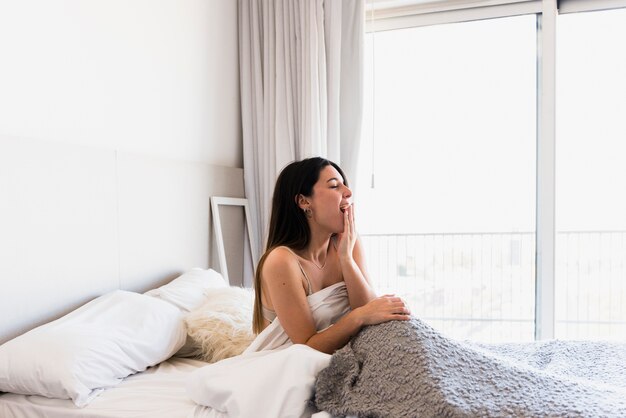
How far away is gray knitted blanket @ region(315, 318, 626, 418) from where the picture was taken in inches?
47.3

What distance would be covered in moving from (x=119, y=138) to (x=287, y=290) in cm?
115

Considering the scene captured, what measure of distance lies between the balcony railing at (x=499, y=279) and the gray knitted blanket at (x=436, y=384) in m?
3.41

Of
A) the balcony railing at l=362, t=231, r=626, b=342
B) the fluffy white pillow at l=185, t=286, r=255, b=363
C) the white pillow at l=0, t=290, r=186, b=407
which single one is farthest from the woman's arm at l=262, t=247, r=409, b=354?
the balcony railing at l=362, t=231, r=626, b=342

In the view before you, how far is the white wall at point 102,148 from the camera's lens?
1.85 m

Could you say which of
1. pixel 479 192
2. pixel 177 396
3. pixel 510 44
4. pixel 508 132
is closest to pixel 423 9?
pixel 510 44

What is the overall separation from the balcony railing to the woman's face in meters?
2.97

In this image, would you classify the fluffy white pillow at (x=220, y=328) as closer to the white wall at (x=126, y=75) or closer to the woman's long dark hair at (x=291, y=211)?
the woman's long dark hair at (x=291, y=211)

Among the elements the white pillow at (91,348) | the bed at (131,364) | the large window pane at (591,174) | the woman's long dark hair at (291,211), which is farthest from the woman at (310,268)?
the large window pane at (591,174)

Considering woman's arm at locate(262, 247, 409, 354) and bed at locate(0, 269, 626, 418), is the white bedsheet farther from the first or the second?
woman's arm at locate(262, 247, 409, 354)

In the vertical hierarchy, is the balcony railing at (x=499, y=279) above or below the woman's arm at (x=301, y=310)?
below

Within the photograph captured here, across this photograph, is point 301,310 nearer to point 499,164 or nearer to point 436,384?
point 436,384

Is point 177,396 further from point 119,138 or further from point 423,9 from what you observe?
point 423,9

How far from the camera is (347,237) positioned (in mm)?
1896

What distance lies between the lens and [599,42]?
3.95 m
